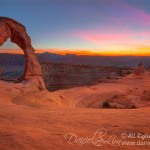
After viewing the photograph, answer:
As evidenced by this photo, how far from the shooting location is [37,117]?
241 inches

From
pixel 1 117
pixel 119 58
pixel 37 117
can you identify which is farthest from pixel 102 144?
pixel 119 58

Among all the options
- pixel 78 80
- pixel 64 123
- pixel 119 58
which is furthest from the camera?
pixel 119 58

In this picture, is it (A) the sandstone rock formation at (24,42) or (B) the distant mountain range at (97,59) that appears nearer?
(A) the sandstone rock formation at (24,42)

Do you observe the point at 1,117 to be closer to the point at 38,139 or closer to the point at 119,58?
the point at 38,139

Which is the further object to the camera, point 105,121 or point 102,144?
point 105,121

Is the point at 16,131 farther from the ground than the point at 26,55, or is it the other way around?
the point at 26,55

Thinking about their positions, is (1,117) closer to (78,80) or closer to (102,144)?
(102,144)

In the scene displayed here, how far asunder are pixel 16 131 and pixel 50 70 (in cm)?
3095

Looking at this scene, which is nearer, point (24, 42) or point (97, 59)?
point (24, 42)

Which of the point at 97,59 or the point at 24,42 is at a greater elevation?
the point at 24,42

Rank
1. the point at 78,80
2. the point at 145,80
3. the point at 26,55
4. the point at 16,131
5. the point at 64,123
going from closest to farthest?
1. the point at 16,131
2. the point at 64,123
3. the point at 26,55
4. the point at 145,80
5. the point at 78,80

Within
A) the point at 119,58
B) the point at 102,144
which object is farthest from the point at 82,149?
the point at 119,58

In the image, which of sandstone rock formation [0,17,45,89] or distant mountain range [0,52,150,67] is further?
distant mountain range [0,52,150,67]

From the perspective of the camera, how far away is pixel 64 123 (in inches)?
222
